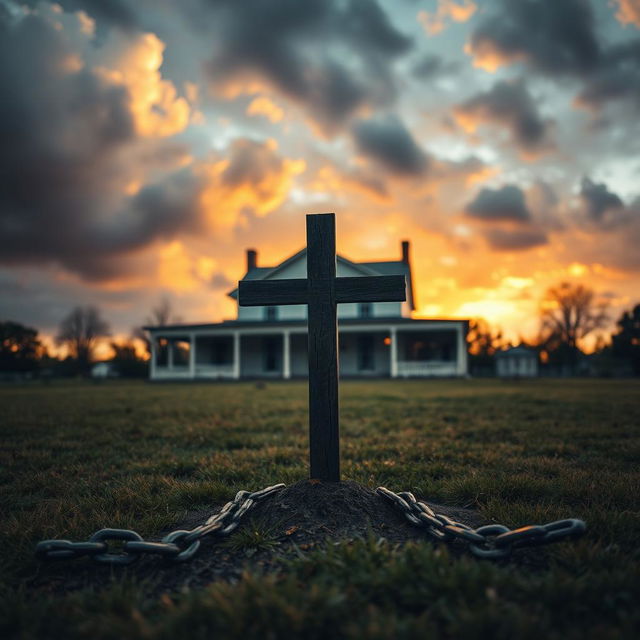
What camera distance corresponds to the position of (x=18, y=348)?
45188 mm

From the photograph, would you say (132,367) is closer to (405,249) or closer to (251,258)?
(251,258)

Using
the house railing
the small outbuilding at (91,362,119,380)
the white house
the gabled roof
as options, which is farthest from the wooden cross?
the small outbuilding at (91,362,119,380)

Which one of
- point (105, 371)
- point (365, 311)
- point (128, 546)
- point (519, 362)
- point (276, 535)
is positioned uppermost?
point (365, 311)

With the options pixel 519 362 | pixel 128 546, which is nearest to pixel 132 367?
pixel 519 362

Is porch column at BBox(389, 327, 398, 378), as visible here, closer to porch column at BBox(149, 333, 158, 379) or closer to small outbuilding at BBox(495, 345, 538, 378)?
porch column at BBox(149, 333, 158, 379)

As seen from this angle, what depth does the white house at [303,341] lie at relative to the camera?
26.1m

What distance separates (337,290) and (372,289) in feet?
0.80

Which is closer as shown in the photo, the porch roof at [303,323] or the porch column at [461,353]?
the porch roof at [303,323]

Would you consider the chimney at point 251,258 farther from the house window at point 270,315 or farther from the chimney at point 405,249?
the chimney at point 405,249

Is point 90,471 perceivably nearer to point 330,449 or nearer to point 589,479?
point 330,449

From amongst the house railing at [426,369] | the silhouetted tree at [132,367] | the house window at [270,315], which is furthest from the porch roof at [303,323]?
the silhouetted tree at [132,367]

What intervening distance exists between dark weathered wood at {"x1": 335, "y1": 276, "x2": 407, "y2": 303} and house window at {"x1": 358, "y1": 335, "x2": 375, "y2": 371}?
24982 mm

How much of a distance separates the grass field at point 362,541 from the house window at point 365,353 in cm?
2062

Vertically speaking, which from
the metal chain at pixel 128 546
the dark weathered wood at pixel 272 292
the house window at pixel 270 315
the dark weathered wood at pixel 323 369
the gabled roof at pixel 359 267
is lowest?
the metal chain at pixel 128 546
